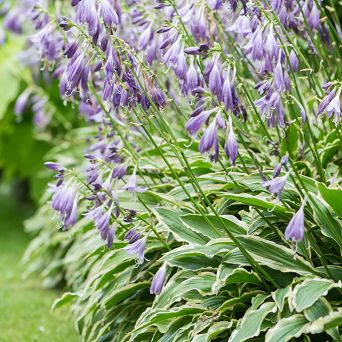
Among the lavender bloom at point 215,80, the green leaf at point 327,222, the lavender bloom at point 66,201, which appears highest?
the lavender bloom at point 215,80

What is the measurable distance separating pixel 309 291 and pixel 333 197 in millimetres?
430

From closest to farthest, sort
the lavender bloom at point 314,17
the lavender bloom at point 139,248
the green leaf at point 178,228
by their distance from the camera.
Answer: the lavender bloom at point 139,248, the green leaf at point 178,228, the lavender bloom at point 314,17

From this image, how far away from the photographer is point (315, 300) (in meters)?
3.00

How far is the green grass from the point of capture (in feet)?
17.1

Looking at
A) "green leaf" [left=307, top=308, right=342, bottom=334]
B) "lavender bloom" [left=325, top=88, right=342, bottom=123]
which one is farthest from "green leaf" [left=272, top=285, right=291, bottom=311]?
"lavender bloom" [left=325, top=88, right=342, bottom=123]

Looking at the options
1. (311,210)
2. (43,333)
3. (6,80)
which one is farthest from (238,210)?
(6,80)

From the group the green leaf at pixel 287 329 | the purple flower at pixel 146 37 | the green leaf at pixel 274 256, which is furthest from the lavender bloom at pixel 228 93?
the purple flower at pixel 146 37

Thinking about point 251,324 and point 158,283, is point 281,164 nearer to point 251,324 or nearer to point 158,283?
point 251,324

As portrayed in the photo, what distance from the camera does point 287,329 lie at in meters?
3.02

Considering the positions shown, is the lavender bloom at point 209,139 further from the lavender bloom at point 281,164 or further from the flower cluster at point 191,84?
the lavender bloom at point 281,164

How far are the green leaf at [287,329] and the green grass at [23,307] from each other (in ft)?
7.77

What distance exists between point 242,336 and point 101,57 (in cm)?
130

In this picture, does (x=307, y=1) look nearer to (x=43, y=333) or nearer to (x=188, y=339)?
(x=188, y=339)

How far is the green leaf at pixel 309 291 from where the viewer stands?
3.01 m
